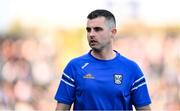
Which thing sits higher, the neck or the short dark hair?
the short dark hair

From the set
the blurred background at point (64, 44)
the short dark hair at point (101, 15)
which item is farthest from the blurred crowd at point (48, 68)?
the short dark hair at point (101, 15)

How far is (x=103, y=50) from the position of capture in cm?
371

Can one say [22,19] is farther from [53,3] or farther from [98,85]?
[98,85]

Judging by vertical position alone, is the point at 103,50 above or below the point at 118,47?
above

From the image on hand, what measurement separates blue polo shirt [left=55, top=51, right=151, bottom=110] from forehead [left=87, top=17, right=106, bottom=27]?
0.19 meters

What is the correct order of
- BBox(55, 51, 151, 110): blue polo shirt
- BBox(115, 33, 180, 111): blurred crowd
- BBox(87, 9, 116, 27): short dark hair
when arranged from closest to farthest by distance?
BBox(55, 51, 151, 110): blue polo shirt → BBox(87, 9, 116, 27): short dark hair → BBox(115, 33, 180, 111): blurred crowd

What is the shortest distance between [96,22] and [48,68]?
235 centimetres

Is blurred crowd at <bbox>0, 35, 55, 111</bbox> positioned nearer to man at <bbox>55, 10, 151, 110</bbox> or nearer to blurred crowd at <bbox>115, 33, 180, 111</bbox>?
blurred crowd at <bbox>115, 33, 180, 111</bbox>

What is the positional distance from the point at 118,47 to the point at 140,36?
9.1 inches

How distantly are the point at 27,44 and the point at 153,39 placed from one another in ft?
3.92

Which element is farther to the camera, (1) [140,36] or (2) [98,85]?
(1) [140,36]

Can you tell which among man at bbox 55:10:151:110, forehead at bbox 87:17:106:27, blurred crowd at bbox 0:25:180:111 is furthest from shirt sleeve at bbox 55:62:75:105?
blurred crowd at bbox 0:25:180:111

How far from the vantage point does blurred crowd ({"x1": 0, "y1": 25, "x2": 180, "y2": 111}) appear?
584 cm

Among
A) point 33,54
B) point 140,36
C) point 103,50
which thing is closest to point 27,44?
point 33,54
